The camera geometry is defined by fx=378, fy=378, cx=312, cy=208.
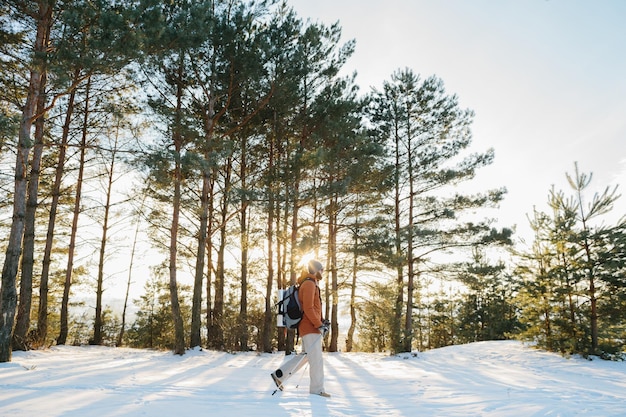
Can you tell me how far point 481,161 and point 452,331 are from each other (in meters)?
23.5

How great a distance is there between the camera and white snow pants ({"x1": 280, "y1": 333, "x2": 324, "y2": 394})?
4945 mm

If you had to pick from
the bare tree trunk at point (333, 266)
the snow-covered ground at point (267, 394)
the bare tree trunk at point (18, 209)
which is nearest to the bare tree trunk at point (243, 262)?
the bare tree trunk at point (333, 266)

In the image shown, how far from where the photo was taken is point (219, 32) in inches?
464

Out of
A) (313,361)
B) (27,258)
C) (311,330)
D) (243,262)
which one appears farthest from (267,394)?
(243,262)

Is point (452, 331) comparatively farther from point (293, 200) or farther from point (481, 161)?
point (293, 200)

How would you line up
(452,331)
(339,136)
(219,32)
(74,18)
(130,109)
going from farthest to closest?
(452,331) < (339,136) < (219,32) < (130,109) < (74,18)

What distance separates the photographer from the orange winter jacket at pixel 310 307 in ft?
16.2

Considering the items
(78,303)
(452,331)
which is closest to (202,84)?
(78,303)

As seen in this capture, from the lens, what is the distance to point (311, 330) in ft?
16.3

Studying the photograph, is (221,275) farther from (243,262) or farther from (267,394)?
(267,394)

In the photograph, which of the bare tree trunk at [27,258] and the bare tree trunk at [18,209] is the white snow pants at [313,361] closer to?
the bare tree trunk at [18,209]

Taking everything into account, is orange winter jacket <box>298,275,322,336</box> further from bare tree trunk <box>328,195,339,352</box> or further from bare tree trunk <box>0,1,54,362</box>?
bare tree trunk <box>328,195,339,352</box>

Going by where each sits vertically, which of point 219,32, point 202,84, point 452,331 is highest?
point 219,32

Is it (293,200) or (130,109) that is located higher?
(130,109)
